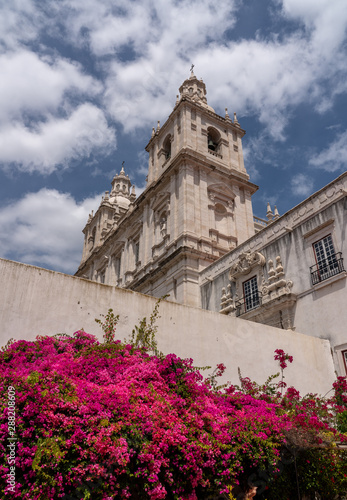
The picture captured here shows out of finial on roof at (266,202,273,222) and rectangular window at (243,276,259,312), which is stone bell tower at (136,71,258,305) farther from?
finial on roof at (266,202,273,222)

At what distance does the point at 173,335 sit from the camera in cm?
1009

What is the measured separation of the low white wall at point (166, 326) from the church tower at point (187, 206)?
311 inches

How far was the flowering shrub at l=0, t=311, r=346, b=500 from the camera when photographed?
4.48 meters

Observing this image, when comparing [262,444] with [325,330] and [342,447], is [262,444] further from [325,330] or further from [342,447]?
[325,330]

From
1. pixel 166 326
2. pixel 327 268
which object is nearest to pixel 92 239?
pixel 327 268

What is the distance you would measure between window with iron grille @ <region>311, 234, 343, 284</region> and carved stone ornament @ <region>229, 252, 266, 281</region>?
2.54m

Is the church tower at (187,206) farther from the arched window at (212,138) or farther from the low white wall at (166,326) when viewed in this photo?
the low white wall at (166,326)

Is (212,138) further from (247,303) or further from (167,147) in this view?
(247,303)

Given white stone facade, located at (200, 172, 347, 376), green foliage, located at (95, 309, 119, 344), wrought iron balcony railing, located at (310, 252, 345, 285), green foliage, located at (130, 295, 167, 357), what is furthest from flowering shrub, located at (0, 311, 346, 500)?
wrought iron balcony railing, located at (310, 252, 345, 285)

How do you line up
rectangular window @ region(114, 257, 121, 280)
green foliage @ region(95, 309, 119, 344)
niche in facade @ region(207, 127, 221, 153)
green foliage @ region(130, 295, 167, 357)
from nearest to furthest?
green foliage @ region(95, 309, 119, 344) < green foliage @ region(130, 295, 167, 357) < niche in facade @ region(207, 127, 221, 153) < rectangular window @ region(114, 257, 121, 280)

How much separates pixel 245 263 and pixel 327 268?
13.5ft

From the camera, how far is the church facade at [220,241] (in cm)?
1320

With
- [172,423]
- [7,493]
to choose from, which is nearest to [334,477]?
[172,423]

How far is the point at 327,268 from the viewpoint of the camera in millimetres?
13055
